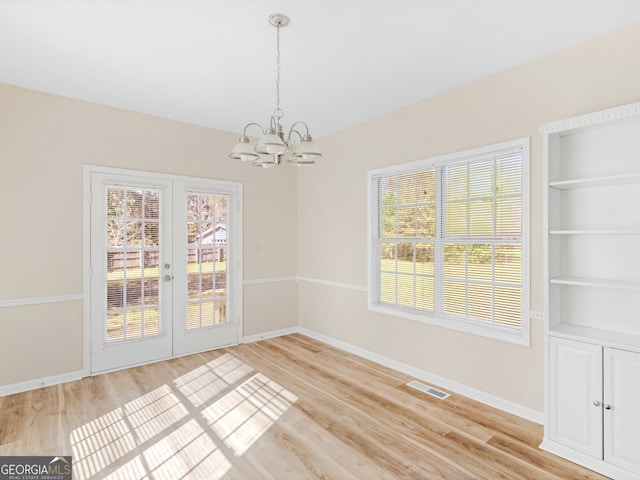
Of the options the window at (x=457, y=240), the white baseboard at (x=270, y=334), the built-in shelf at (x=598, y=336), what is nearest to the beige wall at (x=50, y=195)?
the white baseboard at (x=270, y=334)

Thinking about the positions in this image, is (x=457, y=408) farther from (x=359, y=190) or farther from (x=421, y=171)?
(x=359, y=190)

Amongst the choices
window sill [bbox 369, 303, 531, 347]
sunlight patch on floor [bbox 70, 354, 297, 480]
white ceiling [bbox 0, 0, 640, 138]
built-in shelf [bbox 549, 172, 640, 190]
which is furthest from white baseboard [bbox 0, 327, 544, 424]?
white ceiling [bbox 0, 0, 640, 138]

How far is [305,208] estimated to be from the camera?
5.25 meters

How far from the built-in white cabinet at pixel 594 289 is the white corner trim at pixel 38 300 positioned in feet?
14.2

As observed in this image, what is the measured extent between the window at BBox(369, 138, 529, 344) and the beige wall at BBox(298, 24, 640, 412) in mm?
106

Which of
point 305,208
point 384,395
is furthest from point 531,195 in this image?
point 305,208

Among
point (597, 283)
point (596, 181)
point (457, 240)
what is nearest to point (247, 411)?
point (457, 240)

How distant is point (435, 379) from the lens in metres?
3.46

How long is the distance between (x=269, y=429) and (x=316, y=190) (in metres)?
3.25

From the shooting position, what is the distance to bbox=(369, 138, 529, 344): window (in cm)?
296

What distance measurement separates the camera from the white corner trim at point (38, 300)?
3268 millimetres

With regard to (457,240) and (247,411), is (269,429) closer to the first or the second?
(247,411)

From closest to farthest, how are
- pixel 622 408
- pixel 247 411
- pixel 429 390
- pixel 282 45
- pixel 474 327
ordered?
1. pixel 622 408
2. pixel 282 45
3. pixel 247 411
4. pixel 474 327
5. pixel 429 390

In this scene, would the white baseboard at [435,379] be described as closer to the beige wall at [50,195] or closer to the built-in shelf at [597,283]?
the built-in shelf at [597,283]
